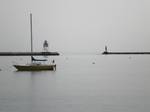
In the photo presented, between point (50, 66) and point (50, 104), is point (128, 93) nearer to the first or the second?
point (50, 104)

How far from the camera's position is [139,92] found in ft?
102

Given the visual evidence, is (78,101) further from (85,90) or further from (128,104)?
(85,90)

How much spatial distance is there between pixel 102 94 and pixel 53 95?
4378 millimetres

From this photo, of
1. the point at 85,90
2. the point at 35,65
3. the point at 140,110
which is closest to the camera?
the point at 140,110

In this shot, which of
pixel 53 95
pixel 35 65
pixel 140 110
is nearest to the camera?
pixel 140 110

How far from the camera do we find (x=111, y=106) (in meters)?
23.5

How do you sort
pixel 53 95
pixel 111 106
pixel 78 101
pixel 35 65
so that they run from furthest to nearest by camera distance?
pixel 35 65 < pixel 53 95 < pixel 78 101 < pixel 111 106

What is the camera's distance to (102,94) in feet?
100

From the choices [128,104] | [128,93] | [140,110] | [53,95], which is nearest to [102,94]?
[128,93]

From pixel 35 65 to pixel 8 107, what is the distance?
3733 centimetres

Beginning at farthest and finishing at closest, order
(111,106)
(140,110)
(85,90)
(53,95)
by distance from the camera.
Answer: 1. (85,90)
2. (53,95)
3. (111,106)
4. (140,110)

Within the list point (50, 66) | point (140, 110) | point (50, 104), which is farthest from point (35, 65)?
point (140, 110)

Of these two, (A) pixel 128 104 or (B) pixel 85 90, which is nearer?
(A) pixel 128 104

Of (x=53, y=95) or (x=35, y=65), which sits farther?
(x=35, y=65)
